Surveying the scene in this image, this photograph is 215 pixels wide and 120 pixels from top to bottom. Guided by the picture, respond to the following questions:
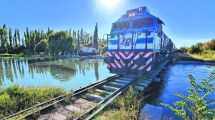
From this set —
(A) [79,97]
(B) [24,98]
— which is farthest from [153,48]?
(B) [24,98]

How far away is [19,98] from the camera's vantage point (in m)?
5.47

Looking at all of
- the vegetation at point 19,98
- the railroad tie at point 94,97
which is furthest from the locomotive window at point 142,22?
the vegetation at point 19,98

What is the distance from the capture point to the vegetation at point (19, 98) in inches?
190

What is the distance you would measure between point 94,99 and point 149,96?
2303 mm

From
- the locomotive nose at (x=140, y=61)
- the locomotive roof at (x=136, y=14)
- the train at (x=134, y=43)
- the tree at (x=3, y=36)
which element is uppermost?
the tree at (x=3, y=36)

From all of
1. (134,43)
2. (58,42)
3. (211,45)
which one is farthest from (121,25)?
(211,45)

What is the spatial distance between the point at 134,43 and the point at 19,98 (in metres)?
5.71

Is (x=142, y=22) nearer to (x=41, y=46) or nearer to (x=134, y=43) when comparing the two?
(x=134, y=43)

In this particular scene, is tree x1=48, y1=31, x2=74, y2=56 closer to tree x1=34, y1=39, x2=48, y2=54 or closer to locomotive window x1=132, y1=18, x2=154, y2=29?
tree x1=34, y1=39, x2=48, y2=54

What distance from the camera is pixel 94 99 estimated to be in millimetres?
5477

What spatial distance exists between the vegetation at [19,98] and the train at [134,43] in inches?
145

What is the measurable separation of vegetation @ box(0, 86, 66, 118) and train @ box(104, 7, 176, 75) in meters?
3.70

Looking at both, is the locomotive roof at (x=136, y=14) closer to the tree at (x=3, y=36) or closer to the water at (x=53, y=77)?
A: the water at (x=53, y=77)

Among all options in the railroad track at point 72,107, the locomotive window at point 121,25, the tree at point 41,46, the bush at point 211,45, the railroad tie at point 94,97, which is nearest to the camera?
the railroad track at point 72,107
